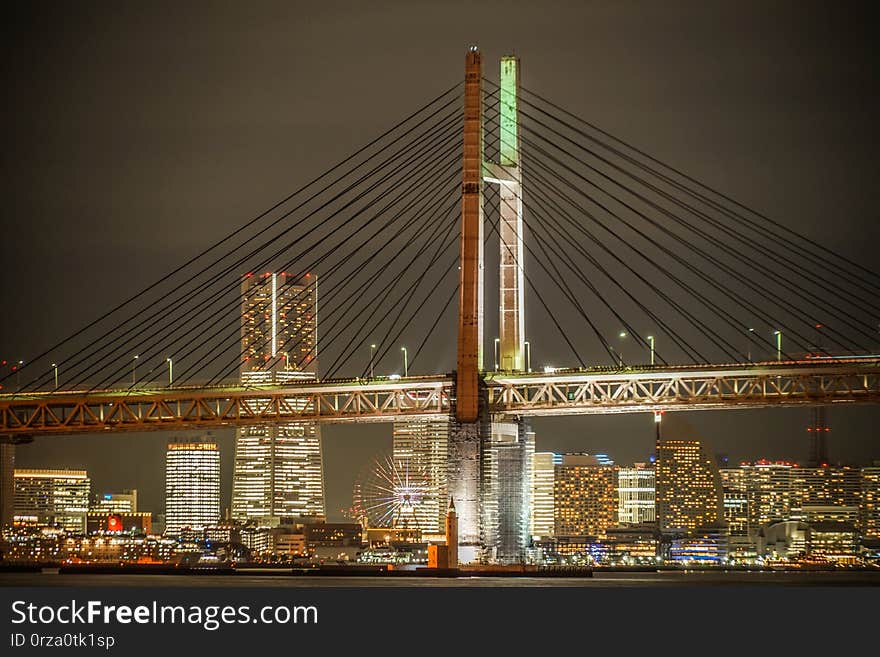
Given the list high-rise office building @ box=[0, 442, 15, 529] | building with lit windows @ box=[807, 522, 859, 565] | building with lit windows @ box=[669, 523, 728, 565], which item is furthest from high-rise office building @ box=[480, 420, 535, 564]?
building with lit windows @ box=[807, 522, 859, 565]

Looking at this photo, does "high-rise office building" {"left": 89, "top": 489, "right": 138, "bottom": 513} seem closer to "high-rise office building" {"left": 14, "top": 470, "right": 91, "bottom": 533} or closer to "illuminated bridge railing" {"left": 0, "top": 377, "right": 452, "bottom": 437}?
"high-rise office building" {"left": 14, "top": 470, "right": 91, "bottom": 533}

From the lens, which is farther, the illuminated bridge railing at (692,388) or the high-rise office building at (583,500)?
the high-rise office building at (583,500)

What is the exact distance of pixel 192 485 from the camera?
190 meters

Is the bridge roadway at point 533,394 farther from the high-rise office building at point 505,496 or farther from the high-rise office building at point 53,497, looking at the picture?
the high-rise office building at point 53,497

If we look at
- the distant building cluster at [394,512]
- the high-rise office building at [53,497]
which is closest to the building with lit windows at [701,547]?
the distant building cluster at [394,512]

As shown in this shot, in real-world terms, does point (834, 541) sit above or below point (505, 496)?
below

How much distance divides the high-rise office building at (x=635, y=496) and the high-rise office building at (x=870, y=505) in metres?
20.4

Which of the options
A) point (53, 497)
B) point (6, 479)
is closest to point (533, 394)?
point (6, 479)

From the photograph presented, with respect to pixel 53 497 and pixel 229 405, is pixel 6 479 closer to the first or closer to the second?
pixel 229 405

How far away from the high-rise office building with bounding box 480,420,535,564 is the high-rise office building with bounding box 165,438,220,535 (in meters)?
120

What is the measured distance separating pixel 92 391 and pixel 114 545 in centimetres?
5656

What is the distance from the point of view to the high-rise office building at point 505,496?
65.2 metres

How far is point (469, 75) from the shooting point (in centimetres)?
6700

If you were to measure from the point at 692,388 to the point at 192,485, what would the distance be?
130347 millimetres
